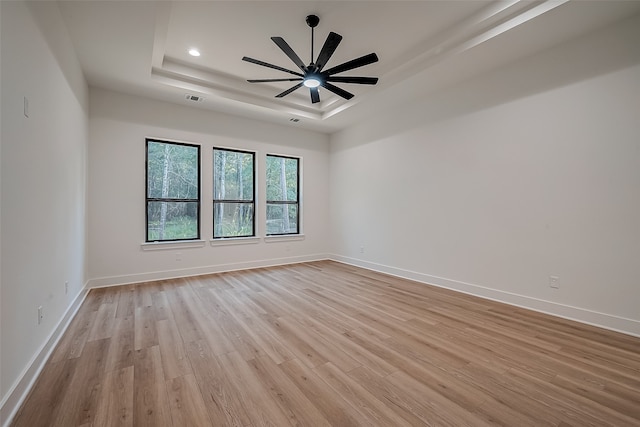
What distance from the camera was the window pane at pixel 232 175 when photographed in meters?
5.39

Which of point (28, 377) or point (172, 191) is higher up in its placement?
point (172, 191)

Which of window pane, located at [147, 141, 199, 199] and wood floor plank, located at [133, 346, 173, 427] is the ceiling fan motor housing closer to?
window pane, located at [147, 141, 199, 199]

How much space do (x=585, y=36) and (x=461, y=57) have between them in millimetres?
1188

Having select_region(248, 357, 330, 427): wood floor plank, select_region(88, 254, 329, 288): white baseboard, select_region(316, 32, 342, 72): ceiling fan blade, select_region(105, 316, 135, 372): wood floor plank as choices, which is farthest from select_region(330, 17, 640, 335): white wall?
select_region(105, 316, 135, 372): wood floor plank

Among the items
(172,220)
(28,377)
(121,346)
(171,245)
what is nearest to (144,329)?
(121,346)

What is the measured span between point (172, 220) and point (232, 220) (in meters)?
1.07

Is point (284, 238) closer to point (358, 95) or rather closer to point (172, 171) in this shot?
point (172, 171)

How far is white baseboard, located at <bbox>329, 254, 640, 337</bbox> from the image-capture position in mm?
2746

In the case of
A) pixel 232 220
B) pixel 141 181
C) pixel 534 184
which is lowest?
pixel 232 220

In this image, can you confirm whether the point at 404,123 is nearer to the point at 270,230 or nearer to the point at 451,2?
the point at 451,2

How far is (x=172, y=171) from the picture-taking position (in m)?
4.96

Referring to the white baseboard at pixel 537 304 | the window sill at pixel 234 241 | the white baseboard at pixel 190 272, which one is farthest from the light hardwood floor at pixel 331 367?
the window sill at pixel 234 241

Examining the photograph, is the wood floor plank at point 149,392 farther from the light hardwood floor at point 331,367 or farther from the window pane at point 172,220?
the window pane at point 172,220

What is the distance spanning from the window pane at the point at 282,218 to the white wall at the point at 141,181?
255 millimetres
